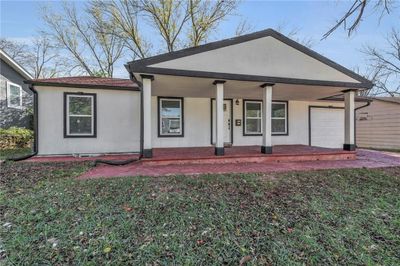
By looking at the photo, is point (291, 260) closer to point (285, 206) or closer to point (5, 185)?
point (285, 206)

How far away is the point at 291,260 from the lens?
2496mm

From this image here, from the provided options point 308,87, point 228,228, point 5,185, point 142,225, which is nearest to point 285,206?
point 228,228

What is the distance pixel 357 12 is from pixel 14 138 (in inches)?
578

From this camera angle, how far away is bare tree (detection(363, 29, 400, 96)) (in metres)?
21.3

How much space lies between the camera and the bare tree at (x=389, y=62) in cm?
2130

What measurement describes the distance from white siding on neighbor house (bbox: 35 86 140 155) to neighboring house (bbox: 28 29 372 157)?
0.10 feet

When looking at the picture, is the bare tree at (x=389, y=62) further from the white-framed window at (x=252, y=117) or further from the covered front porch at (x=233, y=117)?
the white-framed window at (x=252, y=117)

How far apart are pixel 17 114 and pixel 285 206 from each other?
48.8 feet

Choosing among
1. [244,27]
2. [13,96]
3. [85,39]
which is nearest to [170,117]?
[13,96]

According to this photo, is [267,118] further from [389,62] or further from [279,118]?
[389,62]

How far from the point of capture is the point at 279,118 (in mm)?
10531

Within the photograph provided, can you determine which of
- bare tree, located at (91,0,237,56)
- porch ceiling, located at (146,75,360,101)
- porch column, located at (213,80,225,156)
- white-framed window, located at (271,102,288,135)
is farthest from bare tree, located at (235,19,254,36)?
porch column, located at (213,80,225,156)

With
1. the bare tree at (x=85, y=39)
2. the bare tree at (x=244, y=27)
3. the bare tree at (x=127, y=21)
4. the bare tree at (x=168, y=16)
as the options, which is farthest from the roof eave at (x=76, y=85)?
the bare tree at (x=244, y=27)

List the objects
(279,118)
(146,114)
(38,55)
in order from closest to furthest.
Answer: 1. (146,114)
2. (279,118)
3. (38,55)
